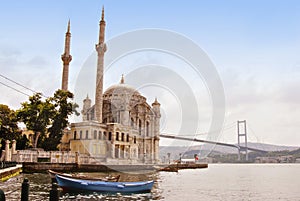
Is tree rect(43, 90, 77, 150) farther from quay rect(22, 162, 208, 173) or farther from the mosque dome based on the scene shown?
the mosque dome

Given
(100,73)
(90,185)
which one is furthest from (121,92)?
(90,185)

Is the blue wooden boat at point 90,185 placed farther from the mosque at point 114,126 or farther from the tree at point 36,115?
the mosque at point 114,126

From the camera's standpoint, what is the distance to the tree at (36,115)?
37.9 m

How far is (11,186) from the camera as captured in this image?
1956 cm

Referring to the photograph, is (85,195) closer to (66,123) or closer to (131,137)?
(66,123)

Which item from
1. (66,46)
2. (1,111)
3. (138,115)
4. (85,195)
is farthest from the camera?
(138,115)

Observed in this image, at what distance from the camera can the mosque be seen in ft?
152

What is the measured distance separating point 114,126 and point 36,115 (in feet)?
45.0

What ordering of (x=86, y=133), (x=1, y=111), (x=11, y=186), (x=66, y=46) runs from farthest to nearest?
(x=66, y=46)
(x=86, y=133)
(x=1, y=111)
(x=11, y=186)

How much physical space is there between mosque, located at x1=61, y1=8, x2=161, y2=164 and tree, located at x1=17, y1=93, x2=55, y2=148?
7673 mm

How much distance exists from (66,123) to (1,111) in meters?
8.17

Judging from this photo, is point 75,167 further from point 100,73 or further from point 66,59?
point 66,59

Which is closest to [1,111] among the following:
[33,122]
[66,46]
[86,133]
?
[33,122]

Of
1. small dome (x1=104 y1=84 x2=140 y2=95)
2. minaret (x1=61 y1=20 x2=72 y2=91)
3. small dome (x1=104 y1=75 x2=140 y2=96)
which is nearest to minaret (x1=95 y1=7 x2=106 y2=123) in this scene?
minaret (x1=61 y1=20 x2=72 y2=91)
